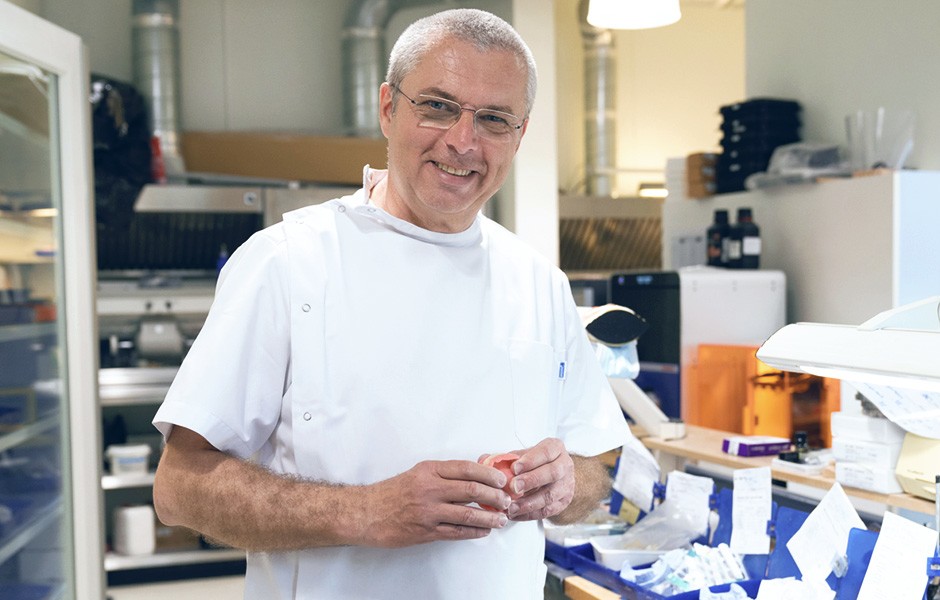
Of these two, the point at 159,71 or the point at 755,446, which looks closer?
the point at 755,446

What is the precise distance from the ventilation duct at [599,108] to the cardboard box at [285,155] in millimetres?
2026

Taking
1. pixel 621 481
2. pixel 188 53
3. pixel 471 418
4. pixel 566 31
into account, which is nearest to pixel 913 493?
pixel 621 481

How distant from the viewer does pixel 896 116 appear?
12.4 feet

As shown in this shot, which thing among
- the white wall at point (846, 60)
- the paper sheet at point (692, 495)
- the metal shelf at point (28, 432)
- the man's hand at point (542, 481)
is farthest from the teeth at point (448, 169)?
the white wall at point (846, 60)

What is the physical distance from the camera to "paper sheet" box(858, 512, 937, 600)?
1.78 metres

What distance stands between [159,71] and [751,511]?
13.0ft

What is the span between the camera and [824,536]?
6.54 ft

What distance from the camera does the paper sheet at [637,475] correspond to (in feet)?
8.45

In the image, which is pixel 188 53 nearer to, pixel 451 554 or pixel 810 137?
pixel 810 137

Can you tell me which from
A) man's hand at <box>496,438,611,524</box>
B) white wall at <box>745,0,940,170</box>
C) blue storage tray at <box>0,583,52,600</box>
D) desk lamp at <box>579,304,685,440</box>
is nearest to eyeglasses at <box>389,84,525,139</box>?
man's hand at <box>496,438,611,524</box>

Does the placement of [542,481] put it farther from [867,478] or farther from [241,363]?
[867,478]

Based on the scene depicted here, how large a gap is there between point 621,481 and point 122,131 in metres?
3.25

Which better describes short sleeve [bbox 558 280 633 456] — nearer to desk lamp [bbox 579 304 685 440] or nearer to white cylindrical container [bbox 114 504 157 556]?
desk lamp [bbox 579 304 685 440]

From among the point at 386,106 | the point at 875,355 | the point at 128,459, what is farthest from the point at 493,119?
the point at 128,459
